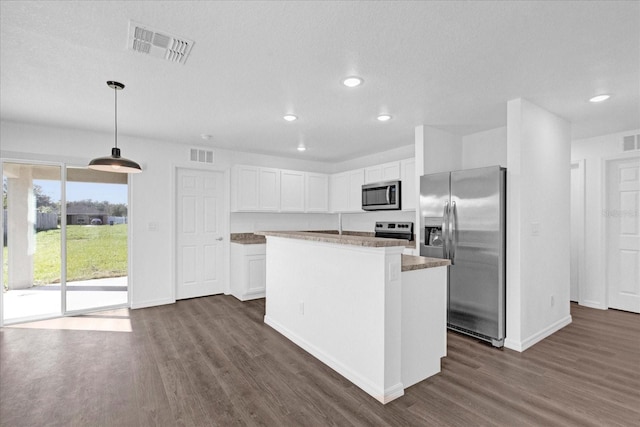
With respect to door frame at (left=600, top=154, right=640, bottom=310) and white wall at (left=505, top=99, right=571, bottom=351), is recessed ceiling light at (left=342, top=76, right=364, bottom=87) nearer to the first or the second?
white wall at (left=505, top=99, right=571, bottom=351)

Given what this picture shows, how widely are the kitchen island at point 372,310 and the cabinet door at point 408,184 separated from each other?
6.77ft

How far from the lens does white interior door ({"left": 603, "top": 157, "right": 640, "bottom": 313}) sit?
168 inches

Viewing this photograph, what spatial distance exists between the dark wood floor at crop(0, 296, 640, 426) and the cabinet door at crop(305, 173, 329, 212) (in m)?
2.99

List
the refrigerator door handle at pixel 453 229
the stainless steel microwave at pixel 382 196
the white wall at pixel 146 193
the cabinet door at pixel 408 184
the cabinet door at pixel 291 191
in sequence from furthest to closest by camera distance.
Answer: the cabinet door at pixel 291 191, the stainless steel microwave at pixel 382 196, the cabinet door at pixel 408 184, the white wall at pixel 146 193, the refrigerator door handle at pixel 453 229

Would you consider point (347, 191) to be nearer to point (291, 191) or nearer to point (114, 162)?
point (291, 191)

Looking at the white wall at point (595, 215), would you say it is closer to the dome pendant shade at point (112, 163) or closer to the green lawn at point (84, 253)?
the dome pendant shade at point (112, 163)

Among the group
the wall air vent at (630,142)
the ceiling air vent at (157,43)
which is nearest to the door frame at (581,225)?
the wall air vent at (630,142)

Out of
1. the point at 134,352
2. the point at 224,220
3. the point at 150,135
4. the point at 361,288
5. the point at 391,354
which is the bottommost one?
the point at 134,352

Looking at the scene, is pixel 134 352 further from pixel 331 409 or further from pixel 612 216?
pixel 612 216

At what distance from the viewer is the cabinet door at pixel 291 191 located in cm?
576

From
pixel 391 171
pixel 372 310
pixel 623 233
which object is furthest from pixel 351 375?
pixel 623 233

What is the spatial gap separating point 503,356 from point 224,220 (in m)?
4.32

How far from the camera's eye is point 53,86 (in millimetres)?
2812

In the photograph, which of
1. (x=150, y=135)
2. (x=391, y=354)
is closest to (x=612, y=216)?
(x=391, y=354)
